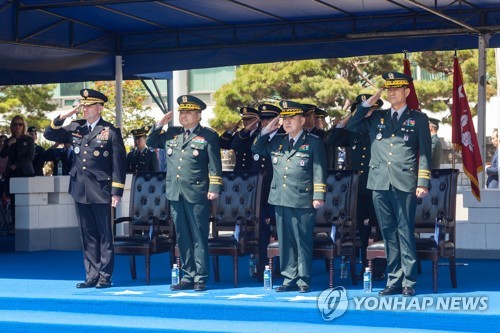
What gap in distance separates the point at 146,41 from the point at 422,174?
6565 millimetres

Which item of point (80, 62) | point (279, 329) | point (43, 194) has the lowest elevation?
point (279, 329)

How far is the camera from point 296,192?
8797 mm

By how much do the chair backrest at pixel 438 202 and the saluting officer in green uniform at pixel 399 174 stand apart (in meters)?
0.99

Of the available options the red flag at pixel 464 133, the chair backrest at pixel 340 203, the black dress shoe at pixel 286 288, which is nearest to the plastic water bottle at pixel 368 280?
the black dress shoe at pixel 286 288

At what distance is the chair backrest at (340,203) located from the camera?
944 cm

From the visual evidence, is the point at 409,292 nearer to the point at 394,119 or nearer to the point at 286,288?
the point at 286,288

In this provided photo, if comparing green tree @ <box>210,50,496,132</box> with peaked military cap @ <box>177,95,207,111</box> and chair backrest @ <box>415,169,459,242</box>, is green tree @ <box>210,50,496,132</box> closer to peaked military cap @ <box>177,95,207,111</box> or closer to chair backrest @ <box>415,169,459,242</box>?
chair backrest @ <box>415,169,459,242</box>

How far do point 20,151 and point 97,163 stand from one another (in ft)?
20.0

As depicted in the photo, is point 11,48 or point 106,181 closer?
point 106,181

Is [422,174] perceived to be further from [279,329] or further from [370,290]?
[279,329]

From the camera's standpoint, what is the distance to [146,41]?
14102mm

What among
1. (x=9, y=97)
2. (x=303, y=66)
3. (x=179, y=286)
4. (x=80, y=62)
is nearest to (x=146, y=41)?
(x=80, y=62)

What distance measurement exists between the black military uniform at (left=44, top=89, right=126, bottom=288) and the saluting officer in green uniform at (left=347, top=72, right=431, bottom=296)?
2.20 meters

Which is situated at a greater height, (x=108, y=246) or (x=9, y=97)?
(x=9, y=97)
